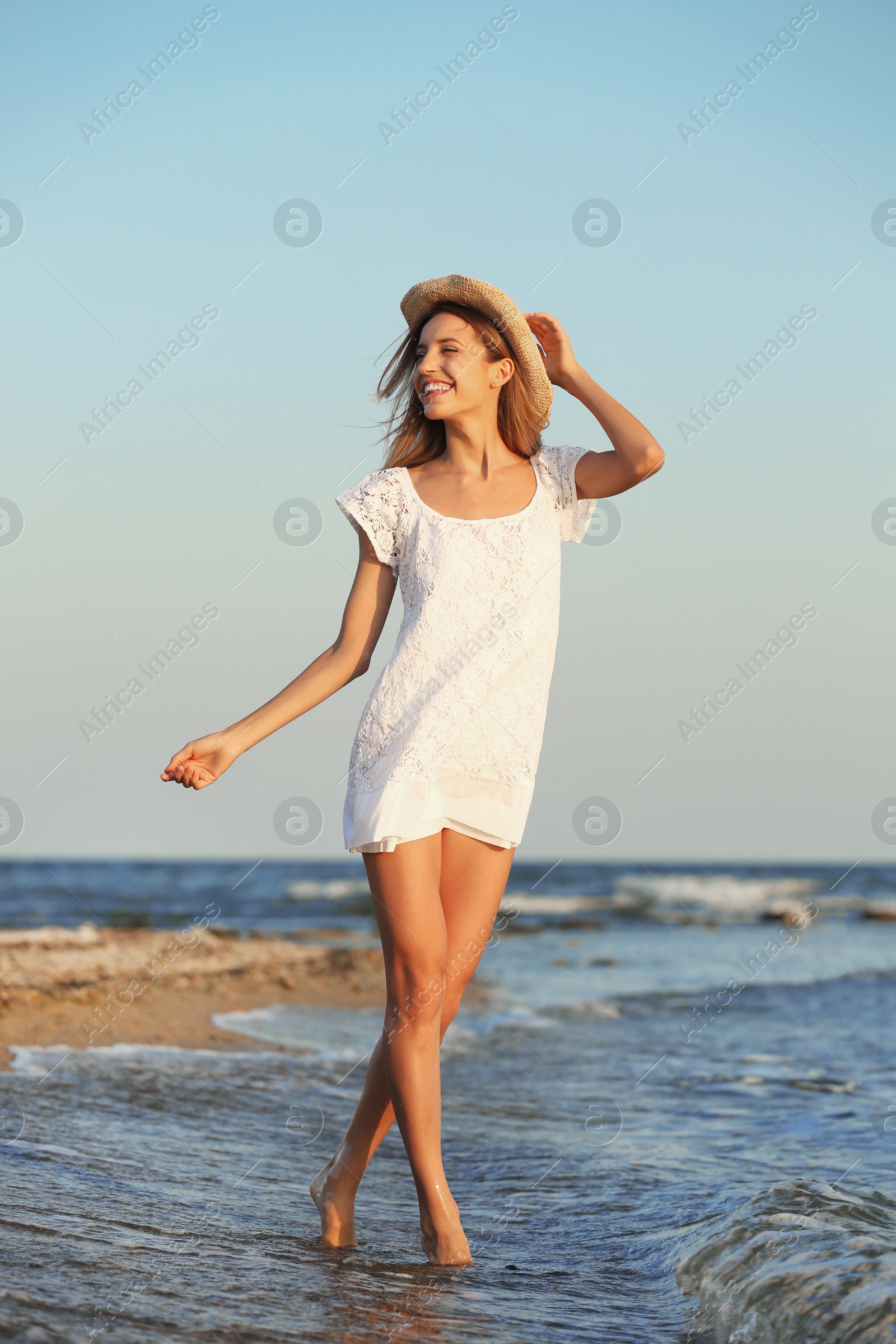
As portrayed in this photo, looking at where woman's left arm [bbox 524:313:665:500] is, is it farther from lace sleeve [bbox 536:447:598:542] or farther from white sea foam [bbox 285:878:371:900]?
white sea foam [bbox 285:878:371:900]

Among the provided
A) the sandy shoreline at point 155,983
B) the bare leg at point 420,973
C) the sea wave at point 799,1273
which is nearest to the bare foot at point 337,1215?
the bare leg at point 420,973

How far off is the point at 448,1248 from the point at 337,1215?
1.15ft

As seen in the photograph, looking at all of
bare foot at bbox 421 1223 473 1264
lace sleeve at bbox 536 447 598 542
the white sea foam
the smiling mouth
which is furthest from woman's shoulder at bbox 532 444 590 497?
the white sea foam

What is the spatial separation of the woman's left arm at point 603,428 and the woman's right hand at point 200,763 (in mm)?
1090

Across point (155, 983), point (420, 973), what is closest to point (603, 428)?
point (420, 973)

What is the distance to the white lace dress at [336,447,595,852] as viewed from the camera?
8.39 ft

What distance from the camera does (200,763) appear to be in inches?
98.7

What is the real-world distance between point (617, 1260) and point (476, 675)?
4.86 ft

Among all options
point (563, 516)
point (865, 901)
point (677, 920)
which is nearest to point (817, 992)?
point (563, 516)

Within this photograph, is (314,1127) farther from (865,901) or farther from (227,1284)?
(865,901)

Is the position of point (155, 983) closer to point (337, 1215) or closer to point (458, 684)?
point (337, 1215)

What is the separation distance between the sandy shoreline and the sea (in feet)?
0.77

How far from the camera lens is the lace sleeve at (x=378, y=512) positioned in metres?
2.75

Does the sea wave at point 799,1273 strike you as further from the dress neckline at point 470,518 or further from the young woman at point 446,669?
the dress neckline at point 470,518
